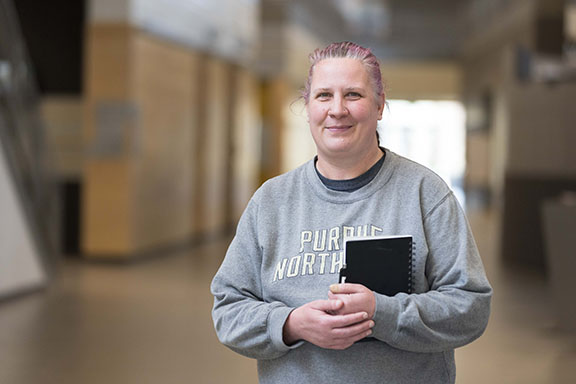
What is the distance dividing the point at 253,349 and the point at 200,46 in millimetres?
12383

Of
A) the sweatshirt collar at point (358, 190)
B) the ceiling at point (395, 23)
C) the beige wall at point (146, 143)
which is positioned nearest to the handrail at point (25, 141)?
the beige wall at point (146, 143)

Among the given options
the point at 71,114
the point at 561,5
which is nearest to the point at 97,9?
the point at 71,114

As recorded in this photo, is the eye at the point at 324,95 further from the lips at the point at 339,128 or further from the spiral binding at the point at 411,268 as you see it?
the spiral binding at the point at 411,268

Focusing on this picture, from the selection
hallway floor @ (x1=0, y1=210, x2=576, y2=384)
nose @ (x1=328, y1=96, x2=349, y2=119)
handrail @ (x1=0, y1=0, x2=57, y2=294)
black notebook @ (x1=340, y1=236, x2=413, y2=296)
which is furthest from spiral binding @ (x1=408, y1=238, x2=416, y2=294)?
handrail @ (x1=0, y1=0, x2=57, y2=294)

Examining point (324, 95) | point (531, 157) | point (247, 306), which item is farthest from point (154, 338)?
point (531, 157)

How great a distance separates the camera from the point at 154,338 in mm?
6582

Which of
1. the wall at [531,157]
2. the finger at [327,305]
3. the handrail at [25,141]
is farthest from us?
the wall at [531,157]

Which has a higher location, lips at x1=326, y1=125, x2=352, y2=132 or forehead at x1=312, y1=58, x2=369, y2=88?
forehead at x1=312, y1=58, x2=369, y2=88

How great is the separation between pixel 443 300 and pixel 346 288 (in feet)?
0.91

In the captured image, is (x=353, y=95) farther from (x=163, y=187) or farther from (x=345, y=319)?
(x=163, y=187)

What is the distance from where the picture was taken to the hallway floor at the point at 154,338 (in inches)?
219

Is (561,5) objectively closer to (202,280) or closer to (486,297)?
(202,280)

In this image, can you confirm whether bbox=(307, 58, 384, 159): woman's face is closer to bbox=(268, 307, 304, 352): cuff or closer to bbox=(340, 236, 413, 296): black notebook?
bbox=(340, 236, 413, 296): black notebook

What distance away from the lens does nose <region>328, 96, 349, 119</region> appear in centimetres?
218
